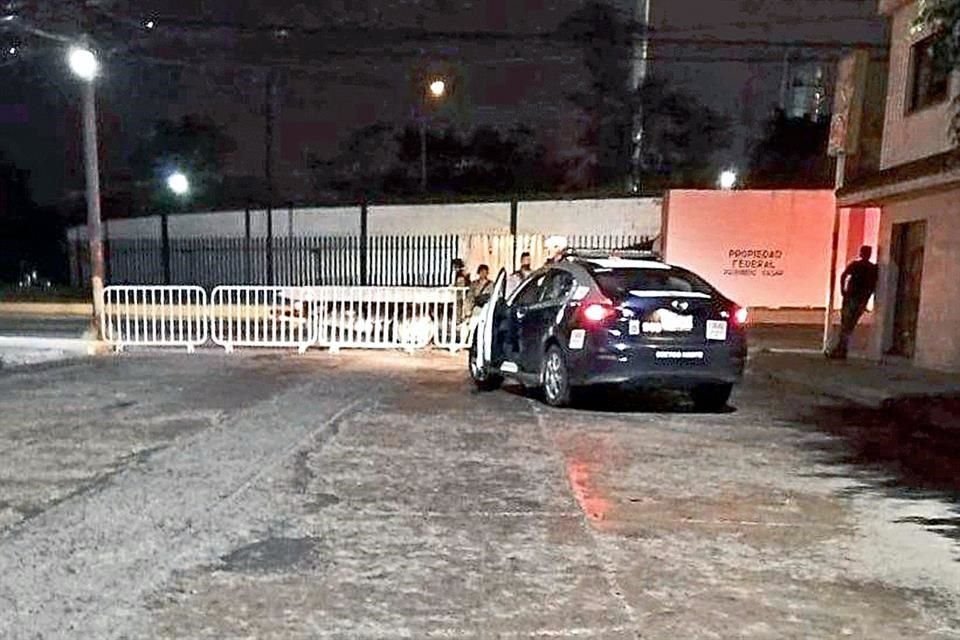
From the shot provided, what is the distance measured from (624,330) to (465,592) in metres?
5.61

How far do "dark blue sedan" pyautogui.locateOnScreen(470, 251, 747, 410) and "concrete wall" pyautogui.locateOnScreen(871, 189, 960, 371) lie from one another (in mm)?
4770

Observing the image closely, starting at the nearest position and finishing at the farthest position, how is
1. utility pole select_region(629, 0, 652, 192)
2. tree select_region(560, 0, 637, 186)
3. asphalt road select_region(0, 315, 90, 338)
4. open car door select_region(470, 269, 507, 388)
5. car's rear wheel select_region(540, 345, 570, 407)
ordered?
car's rear wheel select_region(540, 345, 570, 407), open car door select_region(470, 269, 507, 388), asphalt road select_region(0, 315, 90, 338), utility pole select_region(629, 0, 652, 192), tree select_region(560, 0, 637, 186)

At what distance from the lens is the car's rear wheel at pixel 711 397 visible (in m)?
10.9

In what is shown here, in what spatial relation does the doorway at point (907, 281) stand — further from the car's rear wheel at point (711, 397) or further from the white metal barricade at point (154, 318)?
the white metal barricade at point (154, 318)

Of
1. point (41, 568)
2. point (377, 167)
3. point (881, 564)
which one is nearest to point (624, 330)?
point (881, 564)

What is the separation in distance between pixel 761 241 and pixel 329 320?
11.3 meters

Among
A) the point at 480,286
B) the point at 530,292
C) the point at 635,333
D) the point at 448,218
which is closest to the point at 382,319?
the point at 480,286

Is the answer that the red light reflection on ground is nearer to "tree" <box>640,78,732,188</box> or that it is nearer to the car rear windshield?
the car rear windshield

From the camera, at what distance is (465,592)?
16.1ft

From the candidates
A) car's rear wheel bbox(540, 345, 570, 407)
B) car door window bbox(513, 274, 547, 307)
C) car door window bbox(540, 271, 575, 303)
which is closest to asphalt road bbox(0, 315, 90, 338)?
car door window bbox(513, 274, 547, 307)

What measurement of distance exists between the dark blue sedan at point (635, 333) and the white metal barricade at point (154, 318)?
8680 mm

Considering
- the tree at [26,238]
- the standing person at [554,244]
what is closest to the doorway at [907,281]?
the standing person at [554,244]

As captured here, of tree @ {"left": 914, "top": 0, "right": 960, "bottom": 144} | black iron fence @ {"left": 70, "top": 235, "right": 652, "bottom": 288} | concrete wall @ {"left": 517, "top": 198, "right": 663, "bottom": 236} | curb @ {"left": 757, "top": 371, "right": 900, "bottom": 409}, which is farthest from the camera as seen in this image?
black iron fence @ {"left": 70, "top": 235, "right": 652, "bottom": 288}

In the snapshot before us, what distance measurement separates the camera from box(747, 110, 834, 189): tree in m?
38.5
